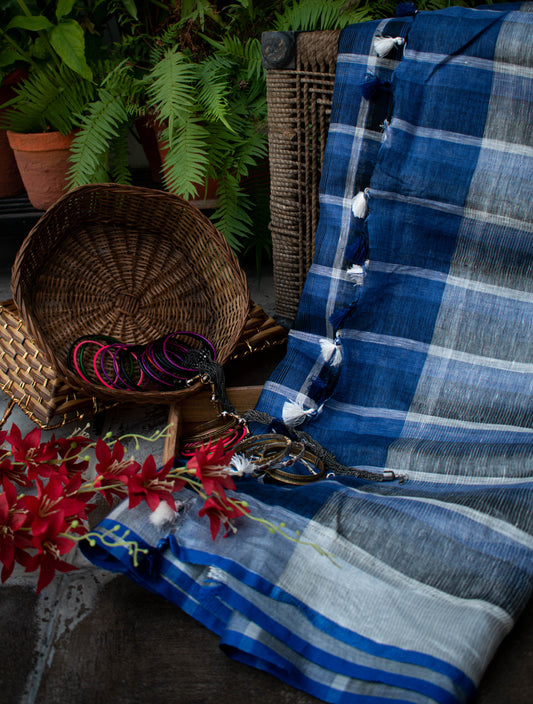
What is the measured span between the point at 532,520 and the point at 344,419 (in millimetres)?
474

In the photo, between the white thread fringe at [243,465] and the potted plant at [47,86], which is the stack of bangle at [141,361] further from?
the potted plant at [47,86]

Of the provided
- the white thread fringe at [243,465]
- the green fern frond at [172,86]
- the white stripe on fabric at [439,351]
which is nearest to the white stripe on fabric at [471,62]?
the white stripe on fabric at [439,351]

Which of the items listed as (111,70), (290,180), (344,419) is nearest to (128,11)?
(111,70)

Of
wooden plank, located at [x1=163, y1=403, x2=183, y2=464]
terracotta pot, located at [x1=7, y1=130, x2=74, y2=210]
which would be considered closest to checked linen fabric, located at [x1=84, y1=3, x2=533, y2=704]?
wooden plank, located at [x1=163, y1=403, x2=183, y2=464]

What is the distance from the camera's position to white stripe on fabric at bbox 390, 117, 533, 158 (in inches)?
44.6

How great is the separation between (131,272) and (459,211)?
3.00 ft

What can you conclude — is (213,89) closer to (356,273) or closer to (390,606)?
(356,273)

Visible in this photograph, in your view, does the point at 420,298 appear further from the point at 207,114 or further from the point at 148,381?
the point at 207,114

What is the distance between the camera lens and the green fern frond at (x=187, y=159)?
62.9 inches

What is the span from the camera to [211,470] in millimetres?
821

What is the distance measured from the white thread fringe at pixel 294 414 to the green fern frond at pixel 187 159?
68 centimetres

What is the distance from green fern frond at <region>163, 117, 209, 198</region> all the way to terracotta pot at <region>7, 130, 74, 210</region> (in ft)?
1.55

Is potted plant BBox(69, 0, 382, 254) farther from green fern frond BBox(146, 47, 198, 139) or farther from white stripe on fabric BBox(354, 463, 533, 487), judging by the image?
white stripe on fabric BBox(354, 463, 533, 487)

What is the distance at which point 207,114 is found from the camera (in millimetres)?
1623
